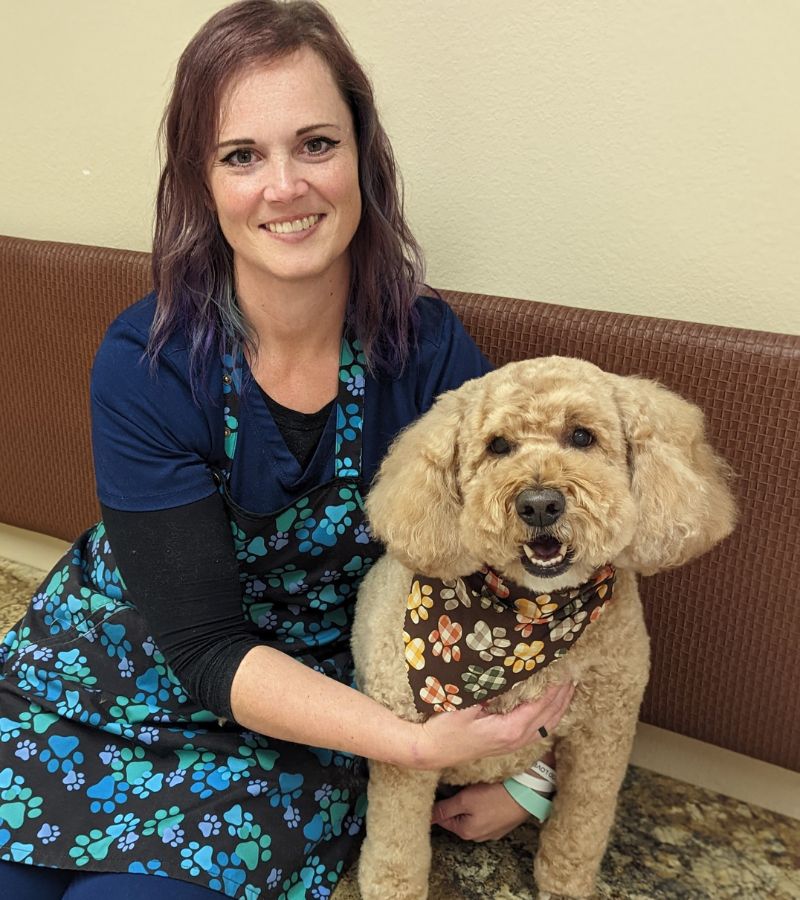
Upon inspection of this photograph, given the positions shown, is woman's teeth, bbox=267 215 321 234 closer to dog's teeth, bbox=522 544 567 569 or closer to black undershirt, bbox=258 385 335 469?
black undershirt, bbox=258 385 335 469

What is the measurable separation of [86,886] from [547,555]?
2.13 feet

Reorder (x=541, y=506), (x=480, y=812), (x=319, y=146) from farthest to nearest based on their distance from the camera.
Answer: (x=480, y=812) → (x=319, y=146) → (x=541, y=506)

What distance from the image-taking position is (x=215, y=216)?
109 cm

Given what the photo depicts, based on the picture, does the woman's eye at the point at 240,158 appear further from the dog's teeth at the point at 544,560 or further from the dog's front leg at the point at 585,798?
the dog's front leg at the point at 585,798

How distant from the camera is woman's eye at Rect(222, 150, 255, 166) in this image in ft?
3.30

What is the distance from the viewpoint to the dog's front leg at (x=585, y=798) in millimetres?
1056

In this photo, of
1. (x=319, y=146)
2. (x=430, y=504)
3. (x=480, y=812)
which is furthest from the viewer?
(x=480, y=812)

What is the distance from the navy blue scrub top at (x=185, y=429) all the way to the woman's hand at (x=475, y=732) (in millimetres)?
327

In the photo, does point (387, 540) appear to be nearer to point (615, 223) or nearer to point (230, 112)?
point (230, 112)

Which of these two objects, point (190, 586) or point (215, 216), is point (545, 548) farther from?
point (215, 216)

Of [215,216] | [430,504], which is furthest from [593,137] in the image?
[430,504]

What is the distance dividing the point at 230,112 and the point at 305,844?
0.88 metres

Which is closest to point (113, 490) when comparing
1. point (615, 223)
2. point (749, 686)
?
point (615, 223)

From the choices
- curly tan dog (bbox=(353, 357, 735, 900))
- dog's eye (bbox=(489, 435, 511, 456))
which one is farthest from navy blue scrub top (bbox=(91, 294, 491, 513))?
dog's eye (bbox=(489, 435, 511, 456))
